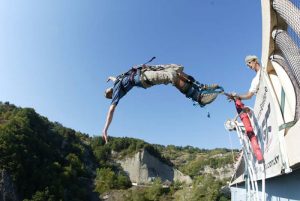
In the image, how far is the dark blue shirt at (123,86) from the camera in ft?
22.7

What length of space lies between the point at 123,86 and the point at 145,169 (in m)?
112

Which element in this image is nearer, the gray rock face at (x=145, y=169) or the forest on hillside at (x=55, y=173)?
the forest on hillside at (x=55, y=173)

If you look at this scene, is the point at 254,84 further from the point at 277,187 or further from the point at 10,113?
the point at 10,113

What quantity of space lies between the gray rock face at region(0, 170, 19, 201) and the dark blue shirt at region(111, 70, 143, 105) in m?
57.5

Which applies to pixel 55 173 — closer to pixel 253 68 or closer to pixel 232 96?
pixel 232 96

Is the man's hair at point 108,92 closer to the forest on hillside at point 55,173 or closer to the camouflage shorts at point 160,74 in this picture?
the camouflage shorts at point 160,74

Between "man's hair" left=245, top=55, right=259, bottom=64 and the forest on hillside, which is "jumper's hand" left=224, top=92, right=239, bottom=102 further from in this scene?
the forest on hillside

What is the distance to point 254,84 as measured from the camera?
18.0ft

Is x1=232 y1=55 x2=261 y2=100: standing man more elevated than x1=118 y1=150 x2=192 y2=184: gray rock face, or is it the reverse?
x1=118 y1=150 x2=192 y2=184: gray rock face

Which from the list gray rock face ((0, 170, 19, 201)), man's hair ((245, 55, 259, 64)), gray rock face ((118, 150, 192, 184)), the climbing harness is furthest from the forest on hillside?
man's hair ((245, 55, 259, 64))

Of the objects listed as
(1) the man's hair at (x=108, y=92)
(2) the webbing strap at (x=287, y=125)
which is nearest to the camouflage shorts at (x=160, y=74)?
(1) the man's hair at (x=108, y=92)

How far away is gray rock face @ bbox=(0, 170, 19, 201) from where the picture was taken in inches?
2279

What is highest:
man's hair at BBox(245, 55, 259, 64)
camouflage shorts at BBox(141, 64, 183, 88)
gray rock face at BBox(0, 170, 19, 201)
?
camouflage shorts at BBox(141, 64, 183, 88)

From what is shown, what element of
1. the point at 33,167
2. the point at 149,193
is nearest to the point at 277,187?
the point at 149,193
